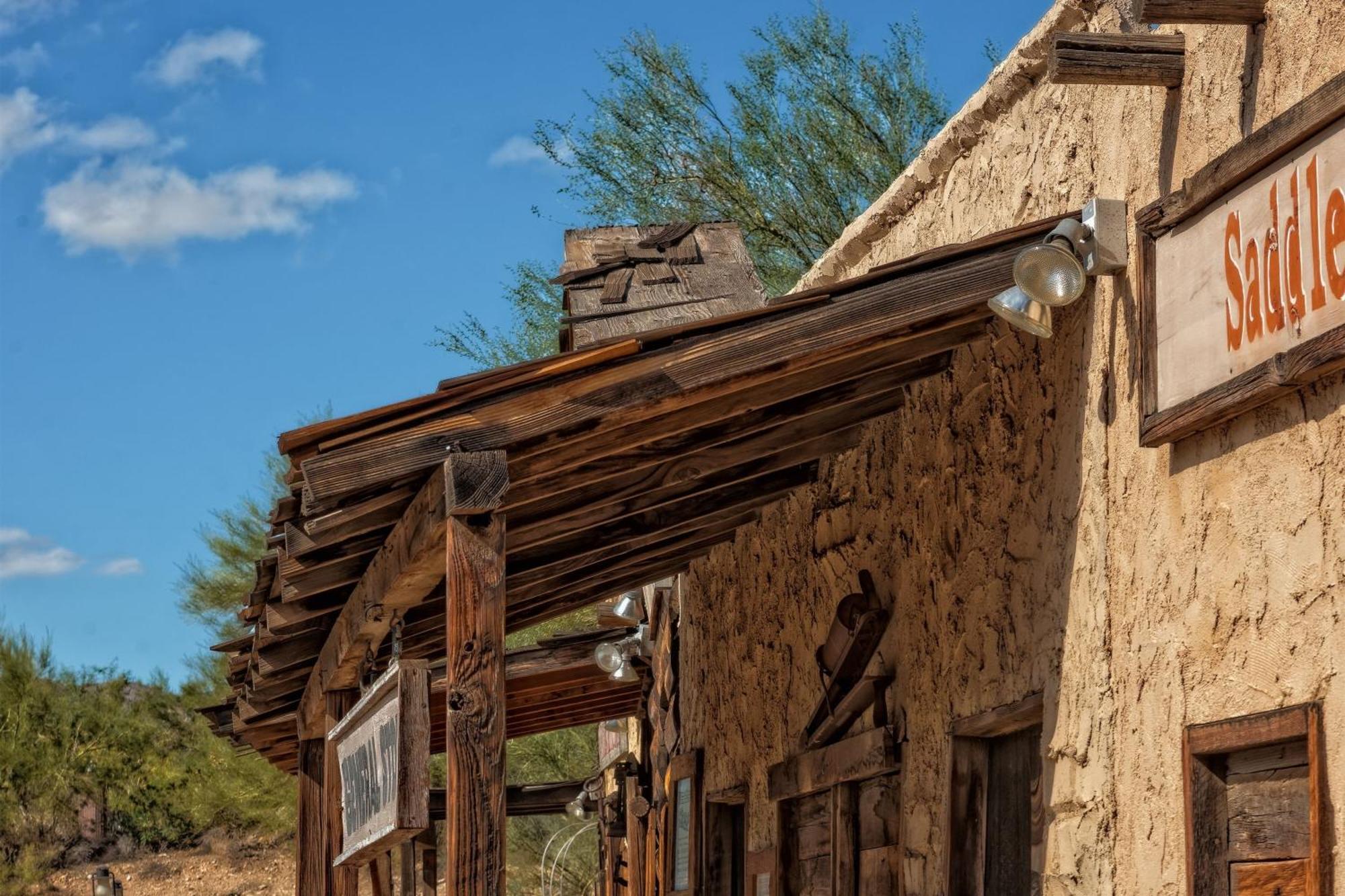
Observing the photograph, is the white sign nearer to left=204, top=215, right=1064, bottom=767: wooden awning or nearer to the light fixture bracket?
the light fixture bracket

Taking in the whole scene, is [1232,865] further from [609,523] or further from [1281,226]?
[609,523]

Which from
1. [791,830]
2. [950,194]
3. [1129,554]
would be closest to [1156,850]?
[1129,554]

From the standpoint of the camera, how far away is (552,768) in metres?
19.6

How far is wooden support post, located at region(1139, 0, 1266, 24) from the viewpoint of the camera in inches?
146

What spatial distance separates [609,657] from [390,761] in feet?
18.8

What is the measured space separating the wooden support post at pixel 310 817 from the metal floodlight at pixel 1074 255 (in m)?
4.97

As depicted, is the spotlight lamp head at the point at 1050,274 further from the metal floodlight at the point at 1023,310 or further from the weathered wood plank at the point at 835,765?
the weathered wood plank at the point at 835,765

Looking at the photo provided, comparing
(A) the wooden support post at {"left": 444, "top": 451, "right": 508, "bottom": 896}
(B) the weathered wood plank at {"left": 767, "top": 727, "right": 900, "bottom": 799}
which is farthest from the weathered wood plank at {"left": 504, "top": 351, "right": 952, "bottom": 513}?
(B) the weathered wood plank at {"left": 767, "top": 727, "right": 900, "bottom": 799}

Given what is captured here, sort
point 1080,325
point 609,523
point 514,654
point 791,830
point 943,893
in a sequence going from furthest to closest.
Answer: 1. point 514,654
2. point 791,830
3. point 609,523
4. point 943,893
5. point 1080,325

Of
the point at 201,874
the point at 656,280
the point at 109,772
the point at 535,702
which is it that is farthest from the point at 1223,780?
the point at 109,772

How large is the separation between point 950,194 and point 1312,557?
8.30 feet

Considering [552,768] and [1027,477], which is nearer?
[1027,477]

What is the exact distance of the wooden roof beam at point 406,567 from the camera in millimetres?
4109

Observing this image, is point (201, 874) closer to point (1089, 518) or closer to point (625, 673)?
point (625, 673)
